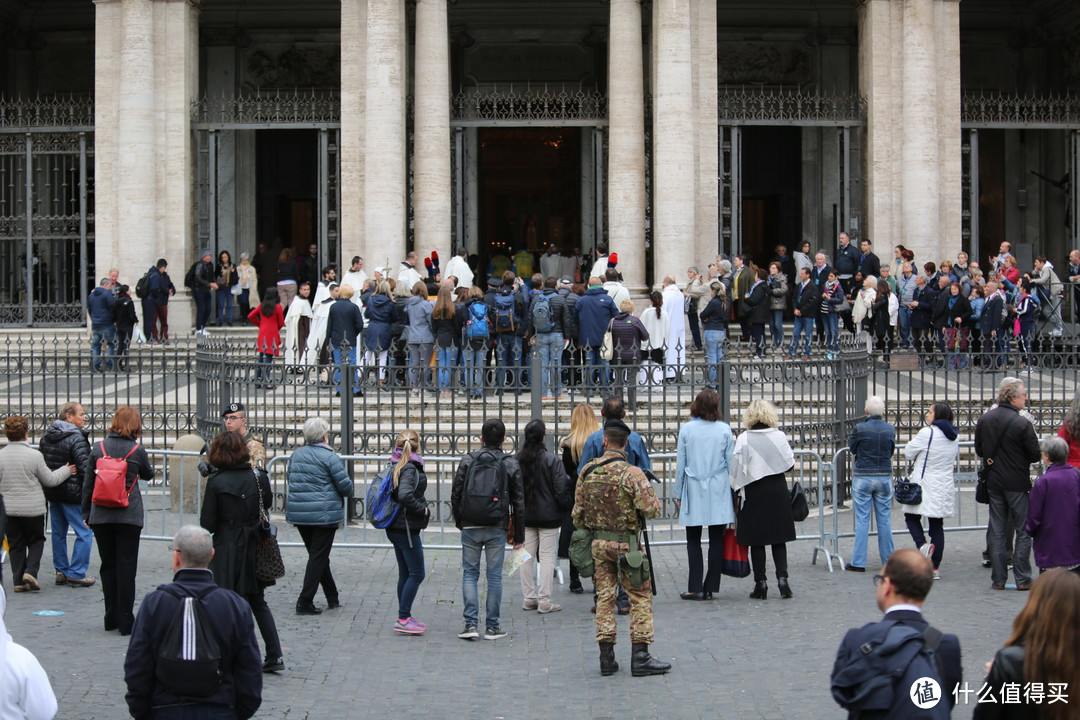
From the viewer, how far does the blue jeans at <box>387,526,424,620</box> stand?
877 centimetres

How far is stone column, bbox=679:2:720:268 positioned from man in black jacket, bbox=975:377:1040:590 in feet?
38.4

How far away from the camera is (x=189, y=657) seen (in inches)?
198

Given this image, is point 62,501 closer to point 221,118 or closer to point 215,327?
point 215,327

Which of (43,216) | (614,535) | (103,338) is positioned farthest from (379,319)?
(43,216)

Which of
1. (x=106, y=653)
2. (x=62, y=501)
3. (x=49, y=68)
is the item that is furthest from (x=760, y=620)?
(x=49, y=68)

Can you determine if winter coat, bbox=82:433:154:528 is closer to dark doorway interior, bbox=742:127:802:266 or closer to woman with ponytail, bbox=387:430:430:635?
woman with ponytail, bbox=387:430:430:635

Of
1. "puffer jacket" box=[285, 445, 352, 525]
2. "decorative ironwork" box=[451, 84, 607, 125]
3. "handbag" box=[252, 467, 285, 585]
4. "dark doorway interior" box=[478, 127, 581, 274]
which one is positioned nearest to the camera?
"handbag" box=[252, 467, 285, 585]

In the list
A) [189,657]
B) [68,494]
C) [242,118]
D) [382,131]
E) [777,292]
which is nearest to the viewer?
[189,657]

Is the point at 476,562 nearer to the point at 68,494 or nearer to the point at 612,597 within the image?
the point at 612,597

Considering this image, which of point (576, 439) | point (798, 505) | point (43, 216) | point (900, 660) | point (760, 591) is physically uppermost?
point (43, 216)

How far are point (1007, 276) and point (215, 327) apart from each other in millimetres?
12330

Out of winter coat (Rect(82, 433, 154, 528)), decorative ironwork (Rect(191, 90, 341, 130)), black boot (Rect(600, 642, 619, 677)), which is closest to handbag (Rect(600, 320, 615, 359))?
winter coat (Rect(82, 433, 154, 528))

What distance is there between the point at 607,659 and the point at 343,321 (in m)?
8.95

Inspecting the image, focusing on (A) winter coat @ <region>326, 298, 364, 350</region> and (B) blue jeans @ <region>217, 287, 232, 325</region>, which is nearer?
(A) winter coat @ <region>326, 298, 364, 350</region>
